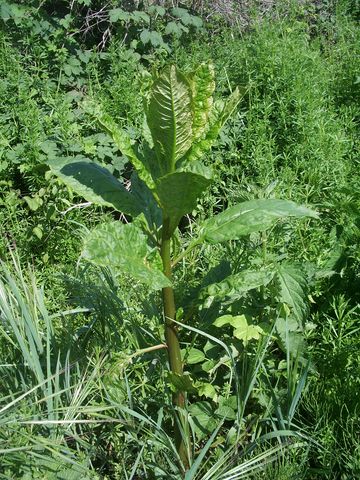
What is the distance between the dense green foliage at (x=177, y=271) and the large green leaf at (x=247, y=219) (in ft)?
0.03

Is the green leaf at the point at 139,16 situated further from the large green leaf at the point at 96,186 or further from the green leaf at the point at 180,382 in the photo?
the green leaf at the point at 180,382

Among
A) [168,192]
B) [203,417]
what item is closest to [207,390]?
[203,417]

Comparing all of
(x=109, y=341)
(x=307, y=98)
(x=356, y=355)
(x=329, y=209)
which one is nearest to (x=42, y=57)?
(x=307, y=98)

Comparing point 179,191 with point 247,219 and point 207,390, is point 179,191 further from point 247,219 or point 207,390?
point 207,390

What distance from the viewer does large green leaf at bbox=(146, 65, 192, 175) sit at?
240 centimetres

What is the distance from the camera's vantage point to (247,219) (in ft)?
8.55

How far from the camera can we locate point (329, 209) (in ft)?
13.7

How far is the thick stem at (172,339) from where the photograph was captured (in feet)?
8.91

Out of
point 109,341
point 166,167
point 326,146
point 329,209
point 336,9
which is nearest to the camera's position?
point 166,167

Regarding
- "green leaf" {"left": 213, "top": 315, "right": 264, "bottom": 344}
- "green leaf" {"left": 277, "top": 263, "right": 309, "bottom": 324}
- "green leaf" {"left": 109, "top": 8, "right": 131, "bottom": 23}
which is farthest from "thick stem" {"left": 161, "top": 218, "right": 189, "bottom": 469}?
"green leaf" {"left": 109, "top": 8, "right": 131, "bottom": 23}

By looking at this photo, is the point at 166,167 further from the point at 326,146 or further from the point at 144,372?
the point at 326,146

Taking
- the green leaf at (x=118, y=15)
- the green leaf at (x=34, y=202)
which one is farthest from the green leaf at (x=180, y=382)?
the green leaf at (x=118, y=15)

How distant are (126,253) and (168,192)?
26cm

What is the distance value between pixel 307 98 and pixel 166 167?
9.65 feet
